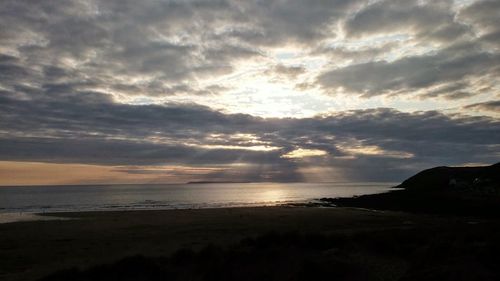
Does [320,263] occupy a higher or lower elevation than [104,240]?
higher

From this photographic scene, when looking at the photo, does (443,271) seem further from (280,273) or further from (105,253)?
(105,253)

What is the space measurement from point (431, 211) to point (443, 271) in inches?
1556

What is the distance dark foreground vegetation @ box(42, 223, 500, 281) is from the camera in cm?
1216

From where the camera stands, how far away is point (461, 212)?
44.2 meters

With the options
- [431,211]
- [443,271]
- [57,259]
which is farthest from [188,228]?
[431,211]

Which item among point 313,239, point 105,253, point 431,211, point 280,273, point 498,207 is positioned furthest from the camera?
point 431,211

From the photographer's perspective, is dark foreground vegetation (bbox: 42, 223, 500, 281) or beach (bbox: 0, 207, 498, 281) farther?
beach (bbox: 0, 207, 498, 281)

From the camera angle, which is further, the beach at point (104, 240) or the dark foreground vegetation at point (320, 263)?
the beach at point (104, 240)

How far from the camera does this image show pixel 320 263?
12.8 metres

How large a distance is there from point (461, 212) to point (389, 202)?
1652cm

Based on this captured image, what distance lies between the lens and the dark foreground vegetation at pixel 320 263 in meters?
12.2

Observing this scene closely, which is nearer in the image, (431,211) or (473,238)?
(473,238)

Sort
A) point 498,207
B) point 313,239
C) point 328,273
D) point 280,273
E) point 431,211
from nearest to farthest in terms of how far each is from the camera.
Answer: point 328,273 → point 280,273 → point 313,239 → point 498,207 → point 431,211

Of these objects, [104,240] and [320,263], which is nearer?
[320,263]
